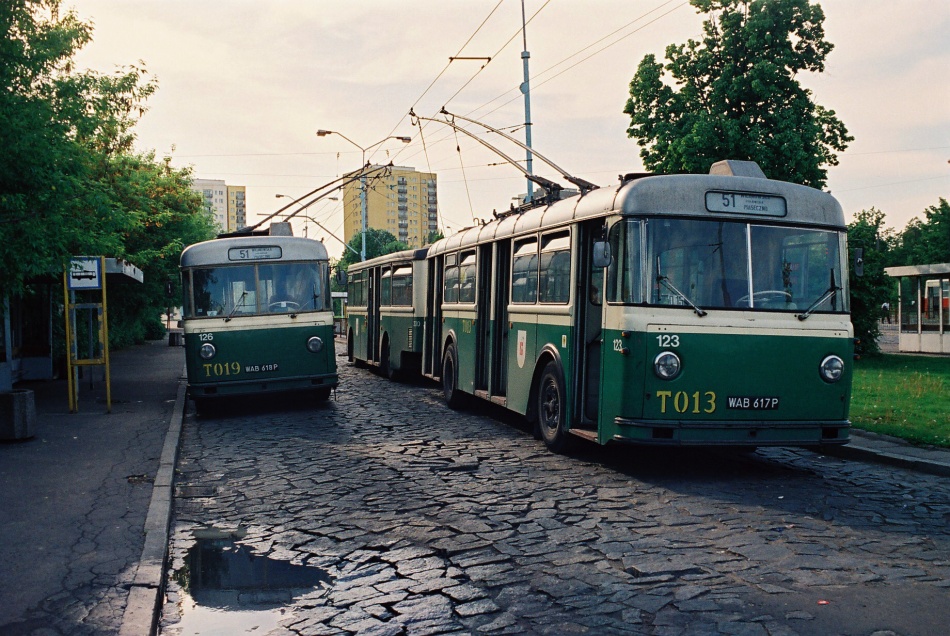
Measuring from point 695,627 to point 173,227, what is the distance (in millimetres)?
37494

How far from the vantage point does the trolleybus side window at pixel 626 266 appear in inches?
353

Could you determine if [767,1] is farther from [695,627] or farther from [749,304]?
[695,627]

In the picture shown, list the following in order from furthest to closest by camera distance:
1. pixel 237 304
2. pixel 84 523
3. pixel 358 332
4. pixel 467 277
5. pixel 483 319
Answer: pixel 358 332 < pixel 237 304 < pixel 467 277 < pixel 483 319 < pixel 84 523

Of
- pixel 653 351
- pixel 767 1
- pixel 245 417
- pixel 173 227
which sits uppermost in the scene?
pixel 767 1

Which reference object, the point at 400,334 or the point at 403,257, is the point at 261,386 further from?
the point at 403,257

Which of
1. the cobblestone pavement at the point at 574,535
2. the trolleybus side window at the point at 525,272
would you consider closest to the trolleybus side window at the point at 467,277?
the trolleybus side window at the point at 525,272

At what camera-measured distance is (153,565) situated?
6.12 meters

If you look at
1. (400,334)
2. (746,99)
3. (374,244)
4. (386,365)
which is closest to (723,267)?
(400,334)

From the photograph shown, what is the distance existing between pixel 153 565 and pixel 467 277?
31.0 feet

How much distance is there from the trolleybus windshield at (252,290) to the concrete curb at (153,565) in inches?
216

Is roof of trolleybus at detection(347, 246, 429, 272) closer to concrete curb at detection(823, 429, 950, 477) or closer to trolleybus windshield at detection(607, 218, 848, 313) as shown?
concrete curb at detection(823, 429, 950, 477)

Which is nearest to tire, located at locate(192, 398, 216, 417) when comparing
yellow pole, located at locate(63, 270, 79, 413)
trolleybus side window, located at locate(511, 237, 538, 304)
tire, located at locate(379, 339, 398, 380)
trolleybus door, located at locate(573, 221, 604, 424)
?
yellow pole, located at locate(63, 270, 79, 413)

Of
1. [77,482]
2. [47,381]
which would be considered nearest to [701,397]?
[77,482]

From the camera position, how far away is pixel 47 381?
22.8m
